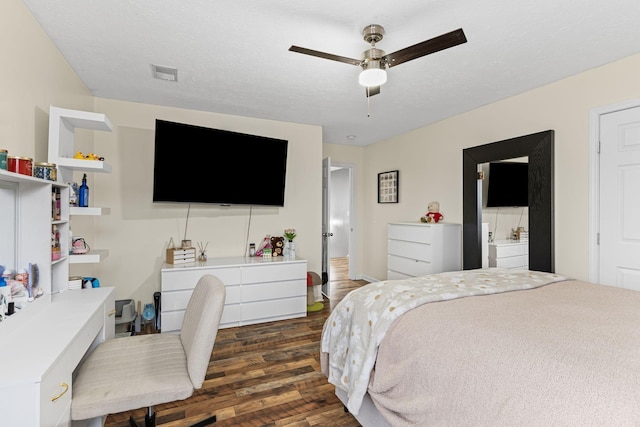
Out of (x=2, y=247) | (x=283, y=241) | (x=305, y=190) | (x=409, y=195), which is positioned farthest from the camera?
(x=409, y=195)

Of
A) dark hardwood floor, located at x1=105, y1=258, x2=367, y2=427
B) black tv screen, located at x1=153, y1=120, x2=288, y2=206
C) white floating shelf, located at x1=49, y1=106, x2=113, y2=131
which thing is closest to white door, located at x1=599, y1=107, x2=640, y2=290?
dark hardwood floor, located at x1=105, y1=258, x2=367, y2=427

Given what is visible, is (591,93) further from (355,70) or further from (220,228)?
(220,228)

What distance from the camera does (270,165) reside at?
364 centimetres

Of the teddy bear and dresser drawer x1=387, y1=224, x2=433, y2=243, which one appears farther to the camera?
the teddy bear

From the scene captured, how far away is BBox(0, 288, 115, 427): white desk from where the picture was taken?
93 cm

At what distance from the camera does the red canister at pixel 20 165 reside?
143 cm

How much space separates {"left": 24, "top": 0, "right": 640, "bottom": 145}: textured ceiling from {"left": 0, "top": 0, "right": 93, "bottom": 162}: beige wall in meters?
0.11

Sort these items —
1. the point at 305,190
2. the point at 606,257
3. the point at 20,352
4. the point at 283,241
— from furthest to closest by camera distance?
the point at 305,190, the point at 283,241, the point at 606,257, the point at 20,352

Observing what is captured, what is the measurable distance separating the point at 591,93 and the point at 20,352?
3834 millimetres

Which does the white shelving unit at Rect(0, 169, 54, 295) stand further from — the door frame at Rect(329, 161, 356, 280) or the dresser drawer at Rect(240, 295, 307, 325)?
the door frame at Rect(329, 161, 356, 280)

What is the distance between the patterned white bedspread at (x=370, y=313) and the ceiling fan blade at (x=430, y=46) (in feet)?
4.39

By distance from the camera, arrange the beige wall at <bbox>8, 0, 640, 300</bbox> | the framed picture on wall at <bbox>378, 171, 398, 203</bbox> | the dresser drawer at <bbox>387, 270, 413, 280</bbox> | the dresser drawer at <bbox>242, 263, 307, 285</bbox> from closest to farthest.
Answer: the beige wall at <bbox>8, 0, 640, 300</bbox>, the dresser drawer at <bbox>242, 263, 307, 285</bbox>, the dresser drawer at <bbox>387, 270, 413, 280</bbox>, the framed picture on wall at <bbox>378, 171, 398, 203</bbox>

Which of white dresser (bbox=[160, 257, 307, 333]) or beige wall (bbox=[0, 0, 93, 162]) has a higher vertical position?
beige wall (bbox=[0, 0, 93, 162])

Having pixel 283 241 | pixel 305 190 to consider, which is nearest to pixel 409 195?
pixel 305 190
